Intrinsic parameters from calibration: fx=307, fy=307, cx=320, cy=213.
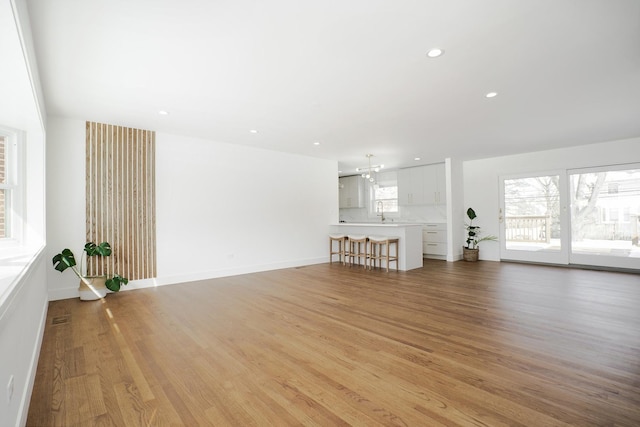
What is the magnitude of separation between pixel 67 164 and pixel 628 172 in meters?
9.68

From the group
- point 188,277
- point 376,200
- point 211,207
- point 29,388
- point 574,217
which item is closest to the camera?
point 29,388

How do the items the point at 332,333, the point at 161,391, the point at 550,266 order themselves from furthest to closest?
the point at 550,266
the point at 332,333
the point at 161,391

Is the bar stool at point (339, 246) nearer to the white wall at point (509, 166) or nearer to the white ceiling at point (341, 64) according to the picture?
the white ceiling at point (341, 64)

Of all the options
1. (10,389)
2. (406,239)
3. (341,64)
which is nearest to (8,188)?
(10,389)

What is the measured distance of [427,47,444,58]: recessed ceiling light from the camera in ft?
8.65

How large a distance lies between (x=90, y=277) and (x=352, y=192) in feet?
24.7

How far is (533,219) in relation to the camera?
279 inches

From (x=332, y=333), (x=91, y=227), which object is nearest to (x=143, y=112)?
(x=91, y=227)

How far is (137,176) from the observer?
4938 millimetres

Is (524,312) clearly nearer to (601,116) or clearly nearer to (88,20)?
(601,116)

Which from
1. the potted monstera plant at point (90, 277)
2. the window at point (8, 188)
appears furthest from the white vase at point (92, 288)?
the window at point (8, 188)

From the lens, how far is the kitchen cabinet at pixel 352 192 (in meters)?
10.1

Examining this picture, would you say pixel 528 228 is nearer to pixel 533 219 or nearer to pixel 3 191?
pixel 533 219

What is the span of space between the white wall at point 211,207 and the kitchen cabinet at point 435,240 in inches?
115
